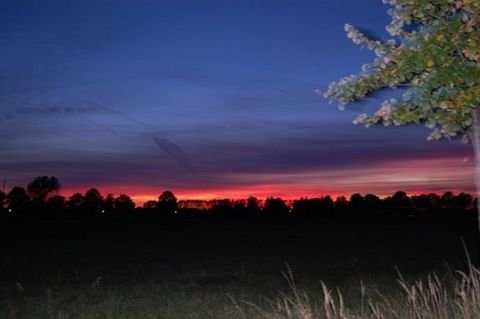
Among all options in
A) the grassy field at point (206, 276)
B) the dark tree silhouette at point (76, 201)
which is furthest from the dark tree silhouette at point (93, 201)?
the grassy field at point (206, 276)

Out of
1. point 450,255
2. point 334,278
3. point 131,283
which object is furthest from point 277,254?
point 131,283

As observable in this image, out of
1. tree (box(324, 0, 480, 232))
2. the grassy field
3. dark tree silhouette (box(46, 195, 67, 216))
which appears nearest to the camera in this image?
tree (box(324, 0, 480, 232))

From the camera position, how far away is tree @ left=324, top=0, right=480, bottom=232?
6297mm

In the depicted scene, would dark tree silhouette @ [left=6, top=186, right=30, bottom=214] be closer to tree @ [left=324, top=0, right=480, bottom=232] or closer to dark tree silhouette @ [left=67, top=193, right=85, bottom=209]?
dark tree silhouette @ [left=67, top=193, right=85, bottom=209]

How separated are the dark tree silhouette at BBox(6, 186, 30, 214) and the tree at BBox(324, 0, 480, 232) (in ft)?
535

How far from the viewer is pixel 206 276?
24062 mm

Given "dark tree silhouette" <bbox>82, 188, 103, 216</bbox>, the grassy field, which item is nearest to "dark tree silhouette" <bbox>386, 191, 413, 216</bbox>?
"dark tree silhouette" <bbox>82, 188, 103, 216</bbox>

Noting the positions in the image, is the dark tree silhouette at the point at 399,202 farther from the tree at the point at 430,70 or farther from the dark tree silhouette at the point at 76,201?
the tree at the point at 430,70

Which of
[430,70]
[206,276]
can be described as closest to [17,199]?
[206,276]

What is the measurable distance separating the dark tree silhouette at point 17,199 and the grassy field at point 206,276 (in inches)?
5047

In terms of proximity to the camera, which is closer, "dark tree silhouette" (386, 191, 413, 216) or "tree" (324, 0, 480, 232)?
"tree" (324, 0, 480, 232)

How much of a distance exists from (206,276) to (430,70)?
18.6 metres

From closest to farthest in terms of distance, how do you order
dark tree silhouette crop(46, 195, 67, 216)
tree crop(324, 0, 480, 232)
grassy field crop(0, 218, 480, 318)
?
tree crop(324, 0, 480, 232), grassy field crop(0, 218, 480, 318), dark tree silhouette crop(46, 195, 67, 216)

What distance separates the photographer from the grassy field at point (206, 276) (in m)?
14.6
